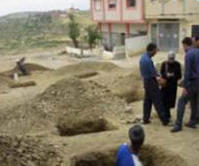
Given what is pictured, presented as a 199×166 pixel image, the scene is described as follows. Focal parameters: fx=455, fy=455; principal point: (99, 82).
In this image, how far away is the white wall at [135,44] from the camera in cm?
3428

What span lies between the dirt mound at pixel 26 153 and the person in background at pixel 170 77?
9.18ft

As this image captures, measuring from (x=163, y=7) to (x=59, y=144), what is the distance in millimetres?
24005

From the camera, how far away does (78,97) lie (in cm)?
1218

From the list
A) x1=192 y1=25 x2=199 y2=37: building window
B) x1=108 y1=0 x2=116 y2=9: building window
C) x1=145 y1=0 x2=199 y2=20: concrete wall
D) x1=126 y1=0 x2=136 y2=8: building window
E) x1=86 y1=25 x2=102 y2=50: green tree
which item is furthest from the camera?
x1=86 y1=25 x2=102 y2=50: green tree

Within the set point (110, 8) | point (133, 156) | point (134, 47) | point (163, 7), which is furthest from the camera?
point (110, 8)

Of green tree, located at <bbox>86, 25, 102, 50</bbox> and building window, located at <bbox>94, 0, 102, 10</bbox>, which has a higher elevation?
building window, located at <bbox>94, 0, 102, 10</bbox>

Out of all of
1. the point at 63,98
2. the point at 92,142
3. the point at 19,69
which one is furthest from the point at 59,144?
the point at 19,69

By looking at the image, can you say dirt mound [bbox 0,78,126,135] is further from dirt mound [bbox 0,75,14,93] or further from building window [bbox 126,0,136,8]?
building window [bbox 126,0,136,8]

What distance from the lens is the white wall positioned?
112 feet

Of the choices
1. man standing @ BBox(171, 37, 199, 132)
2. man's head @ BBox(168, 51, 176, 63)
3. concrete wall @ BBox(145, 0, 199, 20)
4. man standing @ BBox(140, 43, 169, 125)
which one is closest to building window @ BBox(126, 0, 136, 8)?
concrete wall @ BBox(145, 0, 199, 20)

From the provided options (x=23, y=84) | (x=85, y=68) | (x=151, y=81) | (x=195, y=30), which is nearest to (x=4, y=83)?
(x=23, y=84)

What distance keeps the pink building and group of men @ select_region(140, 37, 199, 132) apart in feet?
81.2

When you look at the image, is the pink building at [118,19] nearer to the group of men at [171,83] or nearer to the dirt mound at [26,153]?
the group of men at [171,83]

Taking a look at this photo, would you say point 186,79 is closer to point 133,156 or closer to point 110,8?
point 133,156
